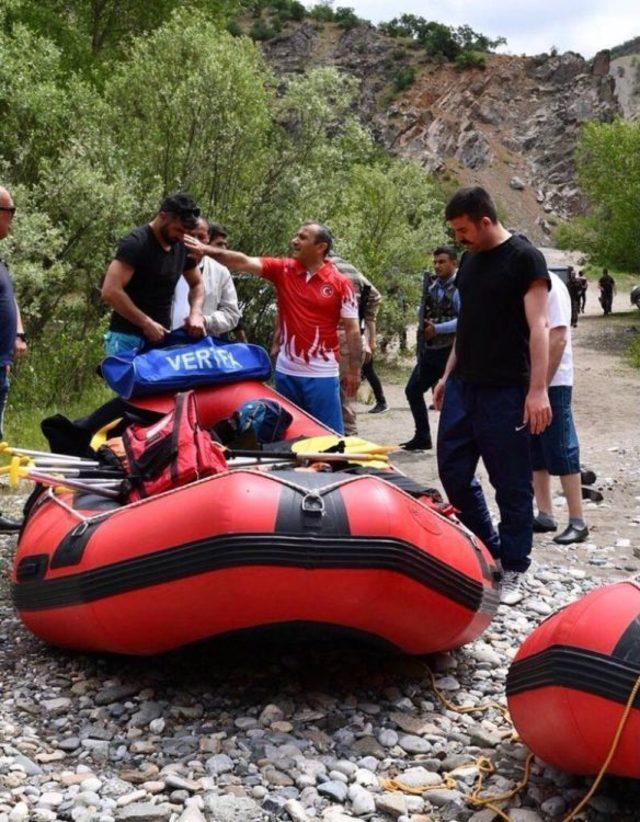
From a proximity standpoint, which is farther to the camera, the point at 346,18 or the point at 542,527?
the point at 346,18

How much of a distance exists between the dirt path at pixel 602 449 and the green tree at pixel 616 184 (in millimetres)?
12881

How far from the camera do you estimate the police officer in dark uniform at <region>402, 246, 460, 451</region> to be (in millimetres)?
7609

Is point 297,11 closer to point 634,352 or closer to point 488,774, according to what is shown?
point 634,352

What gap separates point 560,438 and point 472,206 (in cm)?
164

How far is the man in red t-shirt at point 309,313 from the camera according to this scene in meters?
5.54

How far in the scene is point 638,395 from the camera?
44.8 feet

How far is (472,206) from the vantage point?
4234 millimetres

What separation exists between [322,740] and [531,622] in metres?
1.54

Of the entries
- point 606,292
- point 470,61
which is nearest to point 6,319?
point 606,292

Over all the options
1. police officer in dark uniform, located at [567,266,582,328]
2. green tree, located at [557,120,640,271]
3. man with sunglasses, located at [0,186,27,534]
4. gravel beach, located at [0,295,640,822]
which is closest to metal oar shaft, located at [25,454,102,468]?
gravel beach, located at [0,295,640,822]

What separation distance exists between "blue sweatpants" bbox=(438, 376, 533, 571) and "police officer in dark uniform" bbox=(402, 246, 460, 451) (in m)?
2.94

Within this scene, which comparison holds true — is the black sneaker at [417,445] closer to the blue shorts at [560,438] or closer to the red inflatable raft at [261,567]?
the blue shorts at [560,438]

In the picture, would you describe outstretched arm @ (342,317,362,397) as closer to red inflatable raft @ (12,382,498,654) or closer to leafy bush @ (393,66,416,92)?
red inflatable raft @ (12,382,498,654)

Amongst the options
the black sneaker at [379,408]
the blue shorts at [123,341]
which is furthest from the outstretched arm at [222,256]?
the black sneaker at [379,408]
